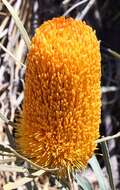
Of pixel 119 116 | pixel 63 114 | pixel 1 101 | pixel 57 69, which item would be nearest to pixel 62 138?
pixel 63 114

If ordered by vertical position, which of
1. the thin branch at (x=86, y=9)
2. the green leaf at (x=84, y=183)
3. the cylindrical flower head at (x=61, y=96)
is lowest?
the green leaf at (x=84, y=183)

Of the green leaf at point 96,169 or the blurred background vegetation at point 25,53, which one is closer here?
the green leaf at point 96,169

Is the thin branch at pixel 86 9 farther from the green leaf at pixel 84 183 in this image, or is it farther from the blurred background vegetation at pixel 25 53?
the green leaf at pixel 84 183

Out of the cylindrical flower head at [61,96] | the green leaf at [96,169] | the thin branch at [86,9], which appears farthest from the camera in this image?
the thin branch at [86,9]

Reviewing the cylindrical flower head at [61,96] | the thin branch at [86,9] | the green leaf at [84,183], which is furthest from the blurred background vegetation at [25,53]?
the cylindrical flower head at [61,96]

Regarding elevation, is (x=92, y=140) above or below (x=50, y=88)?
below

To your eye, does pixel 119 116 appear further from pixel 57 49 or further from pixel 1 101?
pixel 57 49

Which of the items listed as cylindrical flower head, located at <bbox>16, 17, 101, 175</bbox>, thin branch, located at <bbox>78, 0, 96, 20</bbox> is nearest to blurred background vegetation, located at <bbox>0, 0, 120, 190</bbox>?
thin branch, located at <bbox>78, 0, 96, 20</bbox>

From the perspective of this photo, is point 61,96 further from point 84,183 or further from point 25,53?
point 25,53
